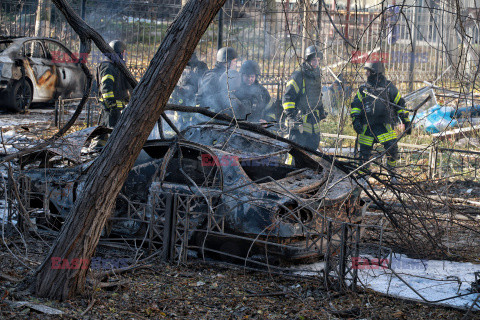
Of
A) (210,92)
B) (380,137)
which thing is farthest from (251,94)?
(380,137)

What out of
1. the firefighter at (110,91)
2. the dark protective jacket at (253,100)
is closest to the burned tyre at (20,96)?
the firefighter at (110,91)

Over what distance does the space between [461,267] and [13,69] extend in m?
10.8

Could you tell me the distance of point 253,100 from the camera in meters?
10.8

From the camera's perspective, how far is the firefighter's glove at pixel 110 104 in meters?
9.95

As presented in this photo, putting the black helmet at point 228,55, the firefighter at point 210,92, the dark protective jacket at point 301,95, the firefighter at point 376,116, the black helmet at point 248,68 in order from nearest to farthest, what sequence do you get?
the firefighter at point 376,116
the dark protective jacket at point 301,95
the firefighter at point 210,92
the black helmet at point 248,68
the black helmet at point 228,55

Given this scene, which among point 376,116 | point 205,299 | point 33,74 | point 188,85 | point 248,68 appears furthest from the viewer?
point 33,74

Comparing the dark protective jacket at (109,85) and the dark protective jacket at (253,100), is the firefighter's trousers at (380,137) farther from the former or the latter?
the dark protective jacket at (109,85)

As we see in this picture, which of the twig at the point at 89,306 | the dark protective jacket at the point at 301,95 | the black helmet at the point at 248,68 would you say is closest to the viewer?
the twig at the point at 89,306

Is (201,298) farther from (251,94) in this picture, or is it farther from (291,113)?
(251,94)

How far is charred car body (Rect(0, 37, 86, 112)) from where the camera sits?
13.2 metres

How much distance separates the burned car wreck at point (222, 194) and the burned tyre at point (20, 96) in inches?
276

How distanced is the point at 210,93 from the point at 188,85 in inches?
33.2

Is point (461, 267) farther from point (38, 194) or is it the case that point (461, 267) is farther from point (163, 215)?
point (38, 194)

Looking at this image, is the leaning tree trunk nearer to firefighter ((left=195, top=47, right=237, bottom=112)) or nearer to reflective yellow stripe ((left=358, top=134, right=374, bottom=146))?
firefighter ((left=195, top=47, right=237, bottom=112))
